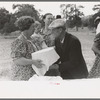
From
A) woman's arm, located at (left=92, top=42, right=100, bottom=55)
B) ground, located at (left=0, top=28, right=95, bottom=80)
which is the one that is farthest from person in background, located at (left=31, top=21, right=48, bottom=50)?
woman's arm, located at (left=92, top=42, right=100, bottom=55)

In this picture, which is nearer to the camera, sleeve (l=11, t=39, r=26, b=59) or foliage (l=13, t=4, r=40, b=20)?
sleeve (l=11, t=39, r=26, b=59)

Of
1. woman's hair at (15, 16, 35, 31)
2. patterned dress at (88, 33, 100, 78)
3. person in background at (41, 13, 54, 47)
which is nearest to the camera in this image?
woman's hair at (15, 16, 35, 31)

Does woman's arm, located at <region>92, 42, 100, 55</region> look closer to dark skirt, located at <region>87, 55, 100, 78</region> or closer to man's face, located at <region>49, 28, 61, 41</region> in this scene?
dark skirt, located at <region>87, 55, 100, 78</region>

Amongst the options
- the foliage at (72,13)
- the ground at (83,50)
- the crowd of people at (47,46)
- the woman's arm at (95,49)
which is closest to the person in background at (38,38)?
the crowd of people at (47,46)

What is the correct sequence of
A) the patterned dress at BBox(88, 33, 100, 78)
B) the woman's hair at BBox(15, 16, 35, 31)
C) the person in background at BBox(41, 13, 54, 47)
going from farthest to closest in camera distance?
the patterned dress at BBox(88, 33, 100, 78) < the person in background at BBox(41, 13, 54, 47) < the woman's hair at BBox(15, 16, 35, 31)

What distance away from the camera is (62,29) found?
3348mm

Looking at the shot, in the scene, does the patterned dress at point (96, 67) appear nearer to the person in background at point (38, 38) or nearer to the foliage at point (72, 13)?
the foliage at point (72, 13)

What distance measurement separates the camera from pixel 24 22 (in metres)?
3.23

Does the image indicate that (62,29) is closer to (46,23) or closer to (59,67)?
(46,23)

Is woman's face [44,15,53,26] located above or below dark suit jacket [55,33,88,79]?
above

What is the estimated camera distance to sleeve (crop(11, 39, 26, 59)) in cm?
319

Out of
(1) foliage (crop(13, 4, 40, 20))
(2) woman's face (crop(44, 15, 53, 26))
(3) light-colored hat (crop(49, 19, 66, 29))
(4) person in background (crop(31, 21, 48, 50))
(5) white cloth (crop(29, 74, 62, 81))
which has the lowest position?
(5) white cloth (crop(29, 74, 62, 81))

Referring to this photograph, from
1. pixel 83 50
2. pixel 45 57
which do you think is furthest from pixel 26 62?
pixel 83 50

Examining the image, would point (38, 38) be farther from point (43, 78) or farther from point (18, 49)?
point (43, 78)
